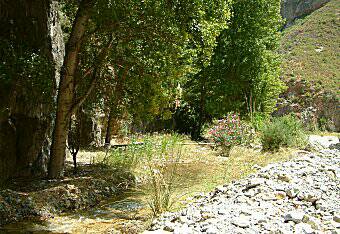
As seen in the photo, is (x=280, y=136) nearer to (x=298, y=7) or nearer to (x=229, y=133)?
(x=229, y=133)

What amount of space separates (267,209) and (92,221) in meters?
2.39

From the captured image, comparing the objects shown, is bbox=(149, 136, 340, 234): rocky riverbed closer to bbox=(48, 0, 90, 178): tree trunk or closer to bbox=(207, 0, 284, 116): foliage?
bbox=(48, 0, 90, 178): tree trunk

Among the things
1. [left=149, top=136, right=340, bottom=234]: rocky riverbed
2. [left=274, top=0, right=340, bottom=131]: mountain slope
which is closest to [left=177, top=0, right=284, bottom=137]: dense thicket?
[left=274, top=0, right=340, bottom=131]: mountain slope

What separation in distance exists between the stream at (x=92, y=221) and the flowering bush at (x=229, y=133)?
5.70m

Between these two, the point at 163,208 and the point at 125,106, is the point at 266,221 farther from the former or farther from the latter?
the point at 125,106

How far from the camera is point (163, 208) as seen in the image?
4.87 m

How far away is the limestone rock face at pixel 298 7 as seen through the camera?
43656 mm

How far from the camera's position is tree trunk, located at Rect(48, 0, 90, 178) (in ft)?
20.6

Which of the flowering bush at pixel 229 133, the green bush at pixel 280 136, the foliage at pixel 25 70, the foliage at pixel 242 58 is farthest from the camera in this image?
the foliage at pixel 242 58

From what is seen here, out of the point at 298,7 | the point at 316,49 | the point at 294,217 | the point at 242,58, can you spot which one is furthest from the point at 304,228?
the point at 298,7

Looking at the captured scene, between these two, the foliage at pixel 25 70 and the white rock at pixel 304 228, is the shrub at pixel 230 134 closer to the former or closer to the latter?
the foliage at pixel 25 70

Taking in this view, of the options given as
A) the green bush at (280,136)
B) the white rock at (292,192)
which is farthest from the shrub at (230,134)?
the white rock at (292,192)

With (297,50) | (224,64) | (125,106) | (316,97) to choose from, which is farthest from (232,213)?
(297,50)

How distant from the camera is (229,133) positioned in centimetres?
1145
